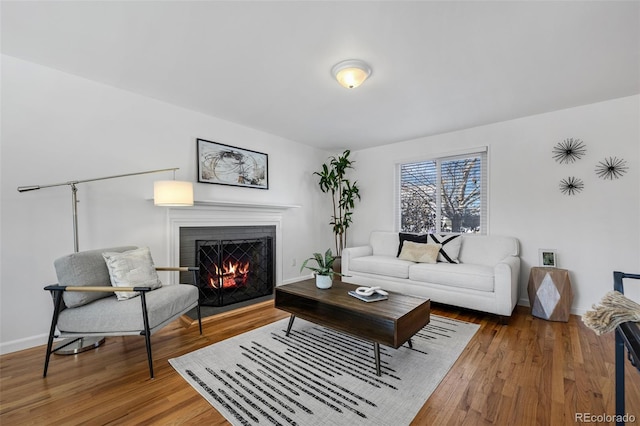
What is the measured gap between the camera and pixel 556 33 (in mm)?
1884

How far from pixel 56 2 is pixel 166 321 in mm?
2208

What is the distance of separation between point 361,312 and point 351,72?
1.91 m

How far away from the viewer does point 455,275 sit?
10.3ft

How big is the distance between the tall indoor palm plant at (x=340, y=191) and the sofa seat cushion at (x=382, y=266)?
3.15 ft

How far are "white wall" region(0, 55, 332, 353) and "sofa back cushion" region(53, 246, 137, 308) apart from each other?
49 centimetres

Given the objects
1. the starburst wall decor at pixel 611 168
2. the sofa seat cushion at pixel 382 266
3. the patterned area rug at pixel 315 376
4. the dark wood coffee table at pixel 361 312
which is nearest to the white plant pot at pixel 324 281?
the dark wood coffee table at pixel 361 312

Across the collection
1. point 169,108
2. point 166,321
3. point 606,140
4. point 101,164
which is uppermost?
point 169,108

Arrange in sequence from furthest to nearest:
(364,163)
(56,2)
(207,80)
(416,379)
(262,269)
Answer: (364,163) < (262,269) < (207,80) < (416,379) < (56,2)

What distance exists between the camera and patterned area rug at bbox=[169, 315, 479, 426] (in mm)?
1555

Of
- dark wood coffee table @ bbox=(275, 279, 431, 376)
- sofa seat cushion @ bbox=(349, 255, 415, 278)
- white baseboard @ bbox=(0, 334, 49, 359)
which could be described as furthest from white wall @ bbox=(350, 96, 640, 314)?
white baseboard @ bbox=(0, 334, 49, 359)

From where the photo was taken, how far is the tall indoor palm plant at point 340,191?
488 centimetres

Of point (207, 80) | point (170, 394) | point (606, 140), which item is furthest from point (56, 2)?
point (606, 140)

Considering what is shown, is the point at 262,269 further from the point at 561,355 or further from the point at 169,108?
the point at 561,355

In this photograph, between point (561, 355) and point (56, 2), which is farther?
point (561, 355)
